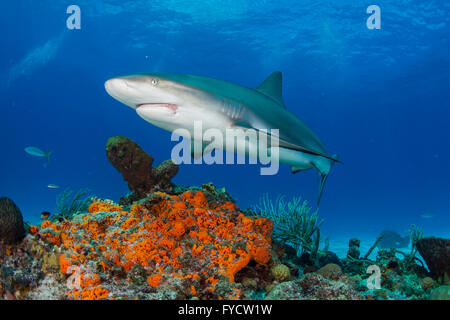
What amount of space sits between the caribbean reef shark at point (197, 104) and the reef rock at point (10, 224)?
171 centimetres

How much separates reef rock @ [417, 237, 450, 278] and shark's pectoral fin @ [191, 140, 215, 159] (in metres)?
4.14

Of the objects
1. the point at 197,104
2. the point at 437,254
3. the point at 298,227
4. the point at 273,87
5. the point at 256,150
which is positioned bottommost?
the point at 437,254

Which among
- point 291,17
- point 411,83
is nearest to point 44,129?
point 291,17

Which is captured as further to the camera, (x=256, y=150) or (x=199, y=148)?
(x=199, y=148)

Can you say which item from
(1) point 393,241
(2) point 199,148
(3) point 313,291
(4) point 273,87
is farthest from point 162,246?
(1) point 393,241

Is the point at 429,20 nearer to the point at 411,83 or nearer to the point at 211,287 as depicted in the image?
the point at 411,83

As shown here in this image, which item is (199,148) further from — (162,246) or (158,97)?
(162,246)

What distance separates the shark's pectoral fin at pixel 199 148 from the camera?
493 cm

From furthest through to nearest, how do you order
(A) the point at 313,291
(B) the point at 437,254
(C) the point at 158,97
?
(B) the point at 437,254 < (C) the point at 158,97 < (A) the point at 313,291

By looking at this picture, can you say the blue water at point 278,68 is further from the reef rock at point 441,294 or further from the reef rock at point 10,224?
the reef rock at point 441,294

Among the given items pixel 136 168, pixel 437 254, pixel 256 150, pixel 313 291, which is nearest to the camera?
pixel 313 291

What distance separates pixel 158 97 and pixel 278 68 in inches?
2187

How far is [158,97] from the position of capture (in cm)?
341
